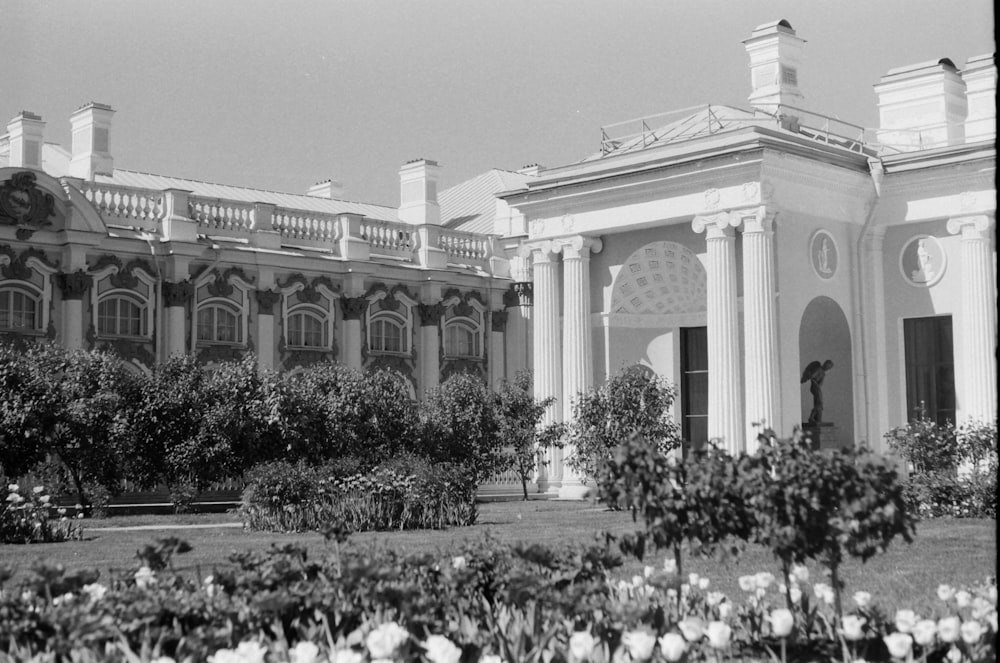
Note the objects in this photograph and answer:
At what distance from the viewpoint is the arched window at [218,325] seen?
39.4 meters

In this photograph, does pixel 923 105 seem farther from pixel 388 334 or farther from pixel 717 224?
pixel 388 334

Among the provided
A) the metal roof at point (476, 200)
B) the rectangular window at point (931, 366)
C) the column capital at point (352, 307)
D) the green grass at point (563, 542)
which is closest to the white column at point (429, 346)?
the column capital at point (352, 307)

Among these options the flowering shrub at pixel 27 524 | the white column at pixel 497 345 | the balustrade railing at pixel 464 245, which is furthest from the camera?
the white column at pixel 497 345

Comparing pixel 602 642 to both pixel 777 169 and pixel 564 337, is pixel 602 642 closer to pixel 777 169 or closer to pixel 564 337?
pixel 777 169

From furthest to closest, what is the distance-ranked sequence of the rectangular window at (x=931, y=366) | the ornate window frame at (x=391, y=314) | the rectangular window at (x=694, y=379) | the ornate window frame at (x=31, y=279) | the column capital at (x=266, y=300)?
the ornate window frame at (x=391, y=314)
the column capital at (x=266, y=300)
the rectangular window at (x=694, y=379)
the ornate window frame at (x=31, y=279)
the rectangular window at (x=931, y=366)

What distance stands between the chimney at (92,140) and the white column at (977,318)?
25.1 meters

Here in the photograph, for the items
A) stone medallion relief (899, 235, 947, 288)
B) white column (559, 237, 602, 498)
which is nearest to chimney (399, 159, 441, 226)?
white column (559, 237, 602, 498)

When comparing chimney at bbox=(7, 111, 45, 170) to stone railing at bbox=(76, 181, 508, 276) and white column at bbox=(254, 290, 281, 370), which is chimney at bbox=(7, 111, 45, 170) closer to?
stone railing at bbox=(76, 181, 508, 276)

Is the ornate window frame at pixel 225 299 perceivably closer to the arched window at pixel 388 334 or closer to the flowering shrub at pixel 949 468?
the arched window at pixel 388 334

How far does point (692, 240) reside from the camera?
34750 millimetres

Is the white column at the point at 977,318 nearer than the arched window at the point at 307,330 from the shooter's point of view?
Yes

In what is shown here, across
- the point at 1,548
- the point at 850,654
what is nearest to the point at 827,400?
the point at 1,548

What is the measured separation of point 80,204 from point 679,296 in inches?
654

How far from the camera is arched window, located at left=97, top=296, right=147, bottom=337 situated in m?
37.5
